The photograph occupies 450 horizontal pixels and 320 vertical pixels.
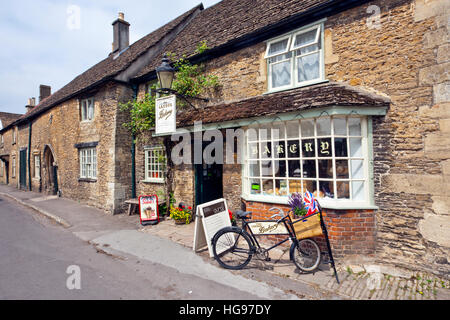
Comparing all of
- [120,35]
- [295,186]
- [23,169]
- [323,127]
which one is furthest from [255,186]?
[23,169]

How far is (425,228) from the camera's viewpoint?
14.6ft

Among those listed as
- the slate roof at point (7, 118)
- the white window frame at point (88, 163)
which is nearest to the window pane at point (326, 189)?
the white window frame at point (88, 163)

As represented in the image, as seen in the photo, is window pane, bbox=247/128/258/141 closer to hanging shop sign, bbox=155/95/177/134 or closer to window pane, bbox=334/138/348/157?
window pane, bbox=334/138/348/157

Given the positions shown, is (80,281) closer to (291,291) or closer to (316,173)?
(291,291)

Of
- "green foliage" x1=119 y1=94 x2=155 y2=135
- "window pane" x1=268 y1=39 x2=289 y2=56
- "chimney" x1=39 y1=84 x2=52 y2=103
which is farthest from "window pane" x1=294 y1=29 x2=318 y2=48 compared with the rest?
"chimney" x1=39 y1=84 x2=52 y2=103

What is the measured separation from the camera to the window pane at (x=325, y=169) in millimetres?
5164

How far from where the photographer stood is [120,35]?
570 inches

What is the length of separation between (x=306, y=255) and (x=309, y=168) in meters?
1.80

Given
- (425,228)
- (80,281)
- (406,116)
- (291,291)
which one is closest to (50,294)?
(80,281)

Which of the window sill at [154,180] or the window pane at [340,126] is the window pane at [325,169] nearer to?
the window pane at [340,126]

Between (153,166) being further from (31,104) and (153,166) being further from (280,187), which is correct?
(31,104)

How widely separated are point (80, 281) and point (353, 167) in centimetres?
551

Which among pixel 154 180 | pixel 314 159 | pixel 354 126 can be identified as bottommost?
pixel 154 180

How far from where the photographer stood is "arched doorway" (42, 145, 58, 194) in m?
14.8
